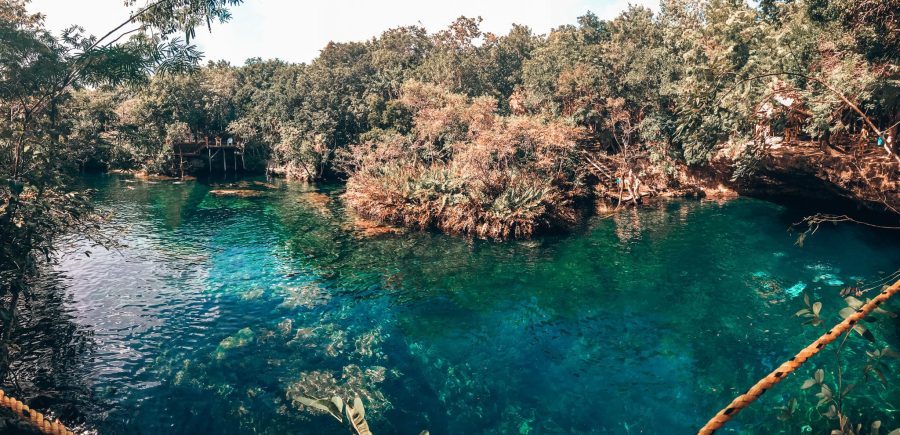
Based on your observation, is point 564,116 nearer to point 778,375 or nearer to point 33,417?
point 778,375

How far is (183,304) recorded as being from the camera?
14.3 m

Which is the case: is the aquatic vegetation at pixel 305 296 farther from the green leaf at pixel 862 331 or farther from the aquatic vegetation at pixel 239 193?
the aquatic vegetation at pixel 239 193

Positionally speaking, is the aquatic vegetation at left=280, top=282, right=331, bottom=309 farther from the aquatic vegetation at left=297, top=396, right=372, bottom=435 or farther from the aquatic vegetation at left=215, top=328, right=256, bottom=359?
the aquatic vegetation at left=297, top=396, right=372, bottom=435

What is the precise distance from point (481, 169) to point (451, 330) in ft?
45.0

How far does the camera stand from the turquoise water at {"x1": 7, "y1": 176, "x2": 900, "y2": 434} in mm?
9258

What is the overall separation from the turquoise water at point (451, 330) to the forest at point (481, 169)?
156mm

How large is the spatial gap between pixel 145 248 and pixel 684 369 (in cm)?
2226

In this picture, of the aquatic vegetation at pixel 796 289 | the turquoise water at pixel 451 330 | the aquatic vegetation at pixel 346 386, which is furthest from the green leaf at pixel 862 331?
the aquatic vegetation at pixel 796 289

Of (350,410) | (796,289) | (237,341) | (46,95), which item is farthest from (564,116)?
(350,410)

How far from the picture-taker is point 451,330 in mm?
13031

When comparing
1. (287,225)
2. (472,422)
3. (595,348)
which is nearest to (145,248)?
(287,225)

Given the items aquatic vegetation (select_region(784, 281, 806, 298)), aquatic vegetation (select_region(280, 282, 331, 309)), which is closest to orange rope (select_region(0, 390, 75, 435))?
aquatic vegetation (select_region(280, 282, 331, 309))

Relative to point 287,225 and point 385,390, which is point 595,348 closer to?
point 385,390

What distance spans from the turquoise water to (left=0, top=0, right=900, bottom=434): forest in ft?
0.51
